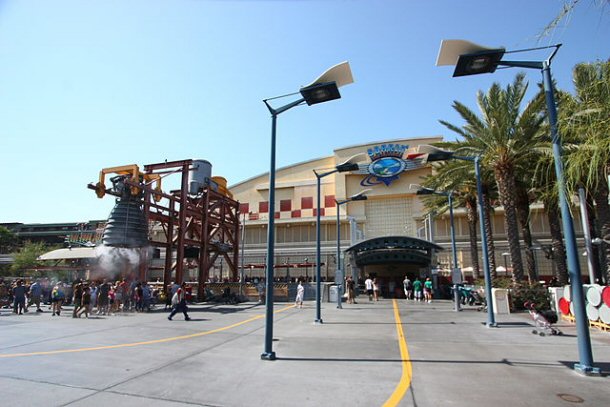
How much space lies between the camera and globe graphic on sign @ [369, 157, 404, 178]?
49750 mm

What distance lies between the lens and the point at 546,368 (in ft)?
23.3

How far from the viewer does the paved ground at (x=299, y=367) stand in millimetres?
5465

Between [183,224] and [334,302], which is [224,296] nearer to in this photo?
[183,224]

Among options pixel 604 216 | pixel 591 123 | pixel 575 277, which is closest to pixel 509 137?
pixel 604 216

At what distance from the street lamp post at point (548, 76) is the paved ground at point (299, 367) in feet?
2.25

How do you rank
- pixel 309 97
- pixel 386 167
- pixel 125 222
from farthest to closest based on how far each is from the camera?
pixel 386 167 < pixel 125 222 < pixel 309 97

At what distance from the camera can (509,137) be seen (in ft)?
64.7

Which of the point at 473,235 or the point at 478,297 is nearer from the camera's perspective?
the point at 478,297

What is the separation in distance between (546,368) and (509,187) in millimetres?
14973

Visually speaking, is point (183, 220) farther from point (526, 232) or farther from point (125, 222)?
point (526, 232)

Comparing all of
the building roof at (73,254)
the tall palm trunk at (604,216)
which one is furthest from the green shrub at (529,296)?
the building roof at (73,254)

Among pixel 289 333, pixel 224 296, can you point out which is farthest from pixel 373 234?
pixel 289 333

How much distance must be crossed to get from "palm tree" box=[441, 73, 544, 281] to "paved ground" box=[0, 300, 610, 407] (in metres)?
8.49

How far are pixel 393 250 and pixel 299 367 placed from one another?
84.7ft
